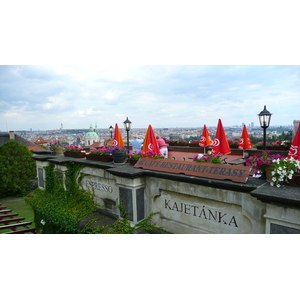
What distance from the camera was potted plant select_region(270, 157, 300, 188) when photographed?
375cm

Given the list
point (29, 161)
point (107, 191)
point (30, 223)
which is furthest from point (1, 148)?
point (107, 191)

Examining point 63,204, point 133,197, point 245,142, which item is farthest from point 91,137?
point 133,197

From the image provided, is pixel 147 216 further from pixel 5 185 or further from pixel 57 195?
pixel 5 185

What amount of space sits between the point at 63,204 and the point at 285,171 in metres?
6.20

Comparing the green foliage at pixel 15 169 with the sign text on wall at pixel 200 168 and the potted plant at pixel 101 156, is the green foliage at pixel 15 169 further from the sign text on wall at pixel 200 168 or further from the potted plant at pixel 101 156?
the sign text on wall at pixel 200 168

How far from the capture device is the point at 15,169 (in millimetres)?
14500

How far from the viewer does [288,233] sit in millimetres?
3332

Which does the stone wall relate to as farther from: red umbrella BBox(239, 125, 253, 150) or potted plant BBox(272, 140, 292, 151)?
red umbrella BBox(239, 125, 253, 150)

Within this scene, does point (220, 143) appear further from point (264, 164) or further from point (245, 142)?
point (245, 142)

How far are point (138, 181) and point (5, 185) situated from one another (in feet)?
39.3

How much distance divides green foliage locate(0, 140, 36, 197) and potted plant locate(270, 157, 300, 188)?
14.0m

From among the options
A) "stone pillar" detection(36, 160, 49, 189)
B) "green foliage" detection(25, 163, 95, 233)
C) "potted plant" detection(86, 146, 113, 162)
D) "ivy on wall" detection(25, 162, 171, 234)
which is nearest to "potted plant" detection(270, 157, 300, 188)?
"ivy on wall" detection(25, 162, 171, 234)

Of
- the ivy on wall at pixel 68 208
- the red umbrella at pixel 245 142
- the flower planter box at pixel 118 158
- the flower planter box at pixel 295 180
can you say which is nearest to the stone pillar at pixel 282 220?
the flower planter box at pixel 295 180

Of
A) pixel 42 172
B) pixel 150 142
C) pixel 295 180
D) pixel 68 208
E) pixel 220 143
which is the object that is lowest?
pixel 68 208
